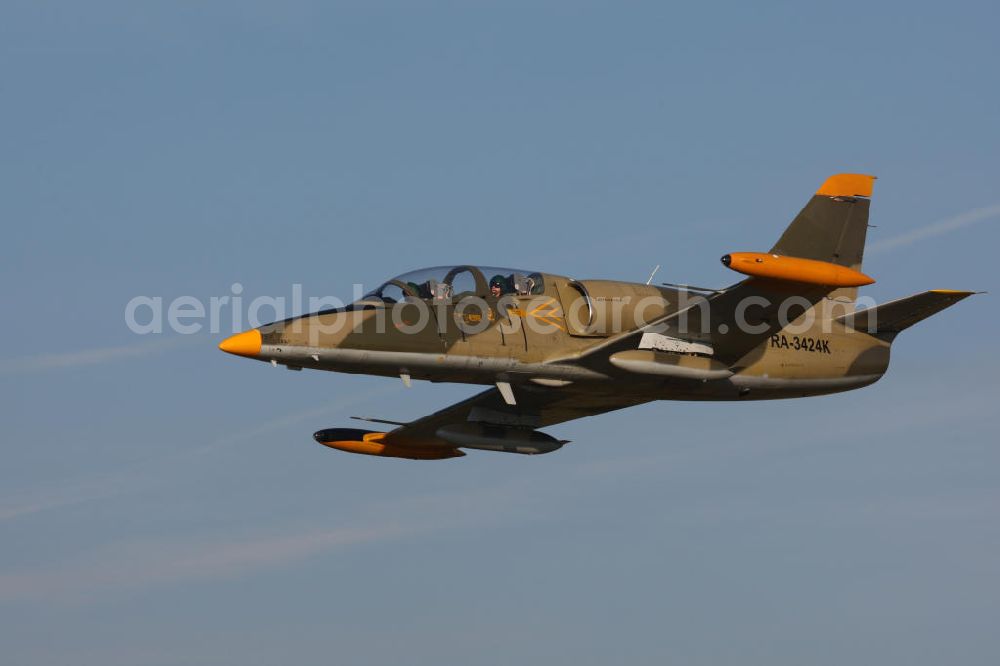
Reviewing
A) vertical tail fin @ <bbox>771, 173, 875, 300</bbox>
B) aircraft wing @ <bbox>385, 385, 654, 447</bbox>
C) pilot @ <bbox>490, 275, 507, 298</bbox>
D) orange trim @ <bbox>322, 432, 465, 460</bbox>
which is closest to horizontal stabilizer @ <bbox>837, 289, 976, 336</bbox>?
vertical tail fin @ <bbox>771, 173, 875, 300</bbox>

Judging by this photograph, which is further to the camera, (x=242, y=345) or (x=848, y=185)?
(x=848, y=185)

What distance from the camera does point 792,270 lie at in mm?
32125

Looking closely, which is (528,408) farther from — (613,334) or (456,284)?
(456,284)

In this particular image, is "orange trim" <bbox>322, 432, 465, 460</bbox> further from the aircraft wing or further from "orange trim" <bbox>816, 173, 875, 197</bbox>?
"orange trim" <bbox>816, 173, 875, 197</bbox>

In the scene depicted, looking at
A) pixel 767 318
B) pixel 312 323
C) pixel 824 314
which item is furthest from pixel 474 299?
pixel 824 314

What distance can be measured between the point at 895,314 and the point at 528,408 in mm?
8691

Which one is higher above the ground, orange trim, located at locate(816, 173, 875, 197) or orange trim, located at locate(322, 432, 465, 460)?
orange trim, located at locate(816, 173, 875, 197)

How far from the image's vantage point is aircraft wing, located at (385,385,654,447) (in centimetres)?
3706

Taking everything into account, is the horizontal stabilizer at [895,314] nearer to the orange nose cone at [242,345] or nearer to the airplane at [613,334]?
the airplane at [613,334]

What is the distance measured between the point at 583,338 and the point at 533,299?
136cm

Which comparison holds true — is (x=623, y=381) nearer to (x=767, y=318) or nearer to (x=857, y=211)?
(x=767, y=318)

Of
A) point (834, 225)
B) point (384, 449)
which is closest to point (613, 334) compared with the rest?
point (834, 225)

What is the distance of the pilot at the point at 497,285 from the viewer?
3475cm

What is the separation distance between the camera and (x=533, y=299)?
3491 cm
